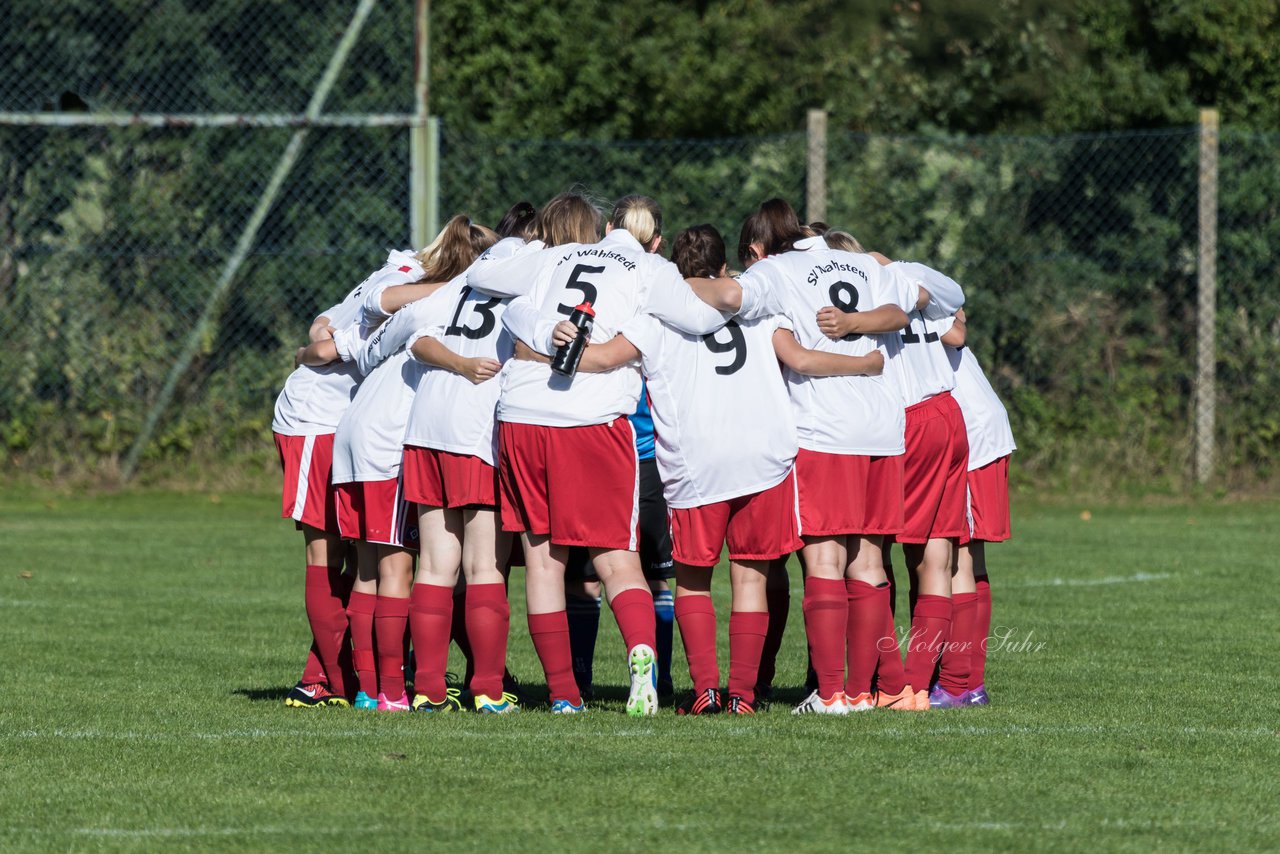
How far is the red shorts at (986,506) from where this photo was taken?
23.9ft

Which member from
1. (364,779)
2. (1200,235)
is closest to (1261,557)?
(1200,235)

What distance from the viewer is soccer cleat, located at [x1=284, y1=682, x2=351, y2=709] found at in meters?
7.14

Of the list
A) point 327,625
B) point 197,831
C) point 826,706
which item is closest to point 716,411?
point 826,706

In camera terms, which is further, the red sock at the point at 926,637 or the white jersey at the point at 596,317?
the red sock at the point at 926,637

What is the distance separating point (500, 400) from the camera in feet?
21.8

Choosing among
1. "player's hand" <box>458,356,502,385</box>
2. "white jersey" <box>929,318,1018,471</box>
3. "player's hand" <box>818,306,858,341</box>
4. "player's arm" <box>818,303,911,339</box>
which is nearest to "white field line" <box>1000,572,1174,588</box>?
"white jersey" <box>929,318,1018,471</box>

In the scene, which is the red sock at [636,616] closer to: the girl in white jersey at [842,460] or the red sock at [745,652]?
the red sock at [745,652]

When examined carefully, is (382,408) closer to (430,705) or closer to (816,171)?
(430,705)

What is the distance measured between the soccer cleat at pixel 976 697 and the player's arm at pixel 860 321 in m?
1.44

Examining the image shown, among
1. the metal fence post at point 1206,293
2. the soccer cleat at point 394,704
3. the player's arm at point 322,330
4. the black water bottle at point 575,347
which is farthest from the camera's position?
the metal fence post at point 1206,293

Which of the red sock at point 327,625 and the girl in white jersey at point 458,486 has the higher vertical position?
the girl in white jersey at point 458,486

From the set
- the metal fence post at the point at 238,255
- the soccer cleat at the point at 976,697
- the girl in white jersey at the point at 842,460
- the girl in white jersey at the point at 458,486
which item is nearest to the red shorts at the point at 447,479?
the girl in white jersey at the point at 458,486

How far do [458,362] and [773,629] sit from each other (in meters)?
1.79

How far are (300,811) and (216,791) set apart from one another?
0.39m
